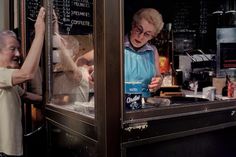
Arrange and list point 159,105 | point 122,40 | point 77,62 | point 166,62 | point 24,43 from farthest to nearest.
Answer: point 24,43 < point 166,62 < point 77,62 < point 159,105 < point 122,40

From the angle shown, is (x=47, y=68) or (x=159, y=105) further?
(x=47, y=68)

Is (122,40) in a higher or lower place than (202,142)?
higher

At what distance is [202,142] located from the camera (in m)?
1.54

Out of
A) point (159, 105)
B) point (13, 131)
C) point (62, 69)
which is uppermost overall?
point (62, 69)

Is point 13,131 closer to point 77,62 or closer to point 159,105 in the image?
point 77,62

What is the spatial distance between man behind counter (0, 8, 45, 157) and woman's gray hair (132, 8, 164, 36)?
2.27 feet

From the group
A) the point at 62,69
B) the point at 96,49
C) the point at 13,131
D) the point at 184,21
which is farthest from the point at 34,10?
the point at 96,49

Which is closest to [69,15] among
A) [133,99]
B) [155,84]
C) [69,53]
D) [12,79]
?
[69,53]

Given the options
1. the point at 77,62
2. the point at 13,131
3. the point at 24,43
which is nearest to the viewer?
the point at 77,62

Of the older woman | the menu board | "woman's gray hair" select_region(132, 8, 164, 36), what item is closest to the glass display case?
the menu board

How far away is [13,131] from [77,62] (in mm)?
614

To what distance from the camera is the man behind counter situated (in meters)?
1.80

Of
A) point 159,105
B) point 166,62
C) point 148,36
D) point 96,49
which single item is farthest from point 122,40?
point 166,62

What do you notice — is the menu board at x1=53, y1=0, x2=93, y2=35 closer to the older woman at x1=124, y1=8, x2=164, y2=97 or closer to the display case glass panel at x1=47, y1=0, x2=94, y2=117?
the display case glass panel at x1=47, y1=0, x2=94, y2=117
